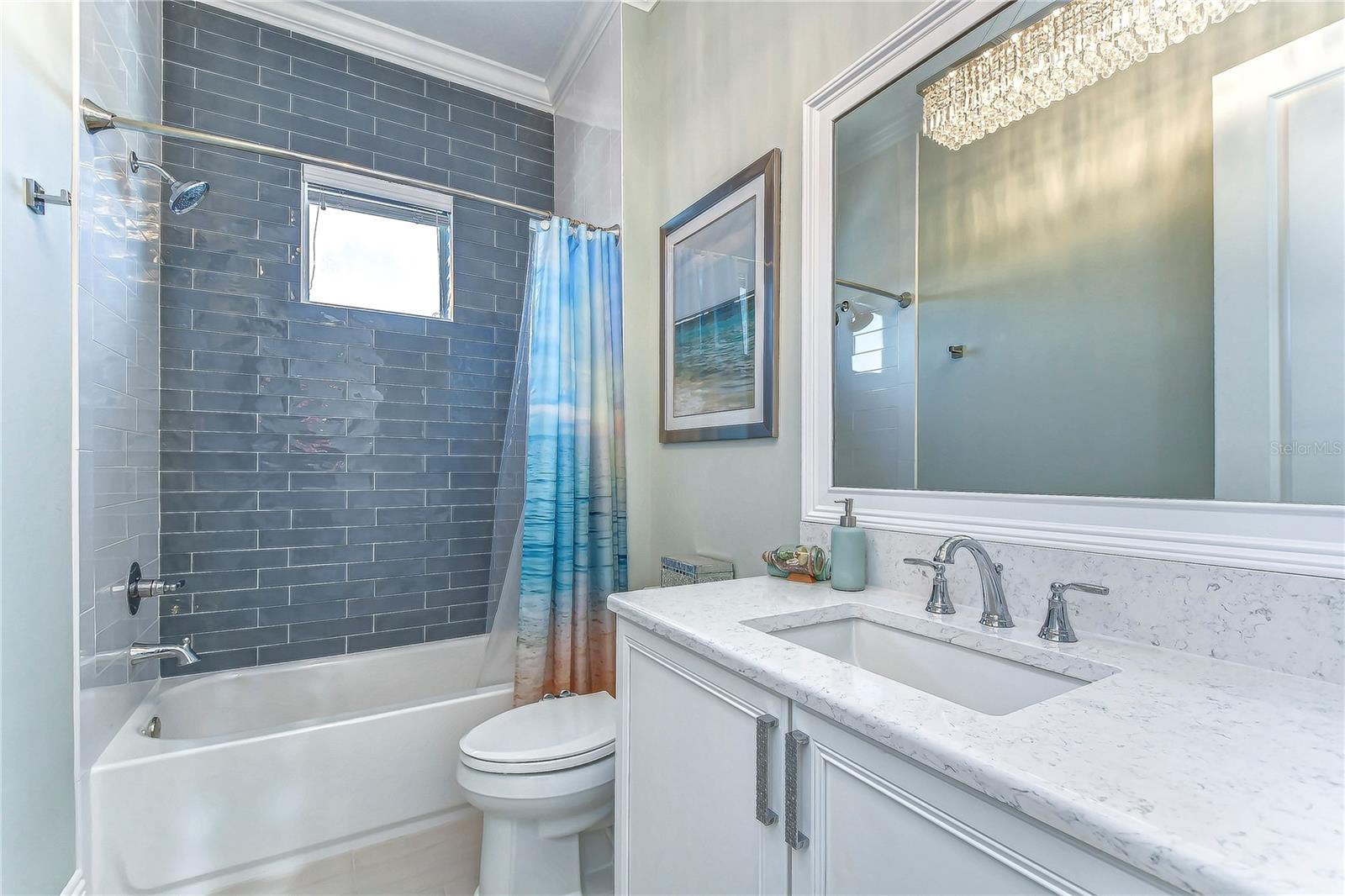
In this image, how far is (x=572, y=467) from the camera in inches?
79.2

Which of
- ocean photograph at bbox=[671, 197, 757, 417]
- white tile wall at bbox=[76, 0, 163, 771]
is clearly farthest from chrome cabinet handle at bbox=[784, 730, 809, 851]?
white tile wall at bbox=[76, 0, 163, 771]

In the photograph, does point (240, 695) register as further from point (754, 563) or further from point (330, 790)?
point (754, 563)

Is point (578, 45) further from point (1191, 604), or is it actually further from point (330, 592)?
point (1191, 604)

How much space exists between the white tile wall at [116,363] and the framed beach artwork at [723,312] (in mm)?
1551

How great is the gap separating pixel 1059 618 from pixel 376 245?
9.02 feet

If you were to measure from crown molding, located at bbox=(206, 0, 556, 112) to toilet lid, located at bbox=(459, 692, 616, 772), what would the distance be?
266cm

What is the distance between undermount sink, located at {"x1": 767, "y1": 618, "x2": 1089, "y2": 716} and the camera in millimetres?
924

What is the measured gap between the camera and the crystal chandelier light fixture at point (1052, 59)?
0.93 metres

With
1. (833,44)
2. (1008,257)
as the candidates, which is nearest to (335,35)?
(833,44)

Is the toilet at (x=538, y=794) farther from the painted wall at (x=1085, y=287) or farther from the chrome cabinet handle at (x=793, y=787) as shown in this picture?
the painted wall at (x=1085, y=287)

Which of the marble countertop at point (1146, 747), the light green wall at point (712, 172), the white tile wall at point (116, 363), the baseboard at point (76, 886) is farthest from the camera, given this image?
the light green wall at point (712, 172)

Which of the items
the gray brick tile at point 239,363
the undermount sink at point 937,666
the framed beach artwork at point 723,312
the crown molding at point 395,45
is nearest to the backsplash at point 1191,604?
the undermount sink at point 937,666

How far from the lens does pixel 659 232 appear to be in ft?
7.38

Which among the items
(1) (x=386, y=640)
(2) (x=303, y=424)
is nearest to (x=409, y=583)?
(1) (x=386, y=640)
